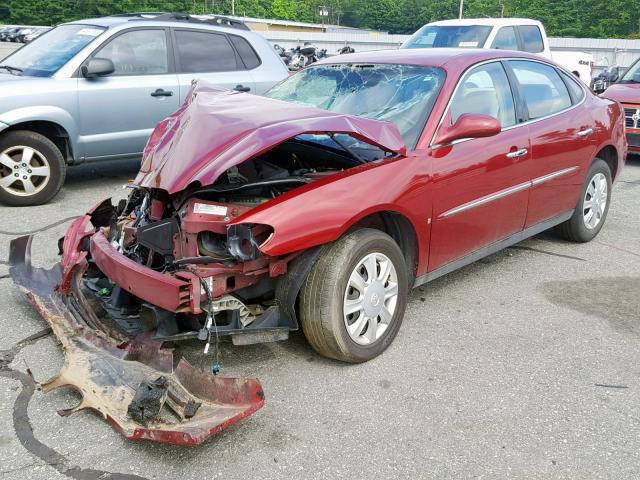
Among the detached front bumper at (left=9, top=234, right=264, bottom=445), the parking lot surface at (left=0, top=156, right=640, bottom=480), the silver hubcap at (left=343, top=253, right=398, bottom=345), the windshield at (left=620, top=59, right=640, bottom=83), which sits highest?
the windshield at (left=620, top=59, right=640, bottom=83)

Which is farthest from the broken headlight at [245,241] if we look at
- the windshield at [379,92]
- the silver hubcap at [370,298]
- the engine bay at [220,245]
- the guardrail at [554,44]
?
the guardrail at [554,44]

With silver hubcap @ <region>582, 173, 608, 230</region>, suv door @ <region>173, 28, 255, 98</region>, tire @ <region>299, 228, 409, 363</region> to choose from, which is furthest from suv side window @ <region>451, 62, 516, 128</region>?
suv door @ <region>173, 28, 255, 98</region>

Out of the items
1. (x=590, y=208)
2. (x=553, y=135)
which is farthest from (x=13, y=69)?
(x=590, y=208)

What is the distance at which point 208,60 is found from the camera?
25.2 feet

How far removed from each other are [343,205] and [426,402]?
109cm

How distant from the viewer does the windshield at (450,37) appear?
34.8 feet

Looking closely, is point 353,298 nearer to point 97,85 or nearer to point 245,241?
point 245,241

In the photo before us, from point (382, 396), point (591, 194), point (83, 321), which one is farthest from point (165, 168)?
point (591, 194)

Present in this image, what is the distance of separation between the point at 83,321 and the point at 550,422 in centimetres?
251

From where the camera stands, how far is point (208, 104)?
3887 mm

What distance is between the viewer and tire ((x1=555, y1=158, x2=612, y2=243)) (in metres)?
5.51

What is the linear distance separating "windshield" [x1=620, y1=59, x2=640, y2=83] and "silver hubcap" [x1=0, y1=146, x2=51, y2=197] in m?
8.49

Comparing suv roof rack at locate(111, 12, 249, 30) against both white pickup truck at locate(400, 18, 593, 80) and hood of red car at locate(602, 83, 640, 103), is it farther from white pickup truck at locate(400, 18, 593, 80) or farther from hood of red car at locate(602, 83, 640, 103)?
hood of red car at locate(602, 83, 640, 103)

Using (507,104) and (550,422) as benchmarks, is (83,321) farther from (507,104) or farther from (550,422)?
(507,104)
